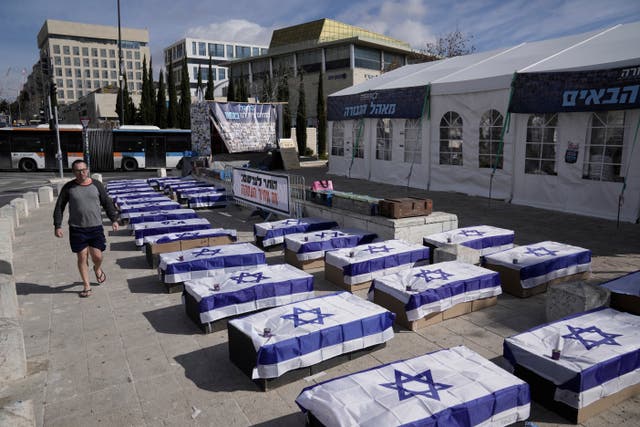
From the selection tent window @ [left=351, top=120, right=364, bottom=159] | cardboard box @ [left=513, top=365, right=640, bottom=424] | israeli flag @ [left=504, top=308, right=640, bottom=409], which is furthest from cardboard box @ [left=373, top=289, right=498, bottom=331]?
tent window @ [left=351, top=120, right=364, bottom=159]

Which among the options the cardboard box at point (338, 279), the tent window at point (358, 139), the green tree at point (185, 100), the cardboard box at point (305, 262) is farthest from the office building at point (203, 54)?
the cardboard box at point (338, 279)

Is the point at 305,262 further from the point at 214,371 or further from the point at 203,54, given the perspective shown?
the point at 203,54

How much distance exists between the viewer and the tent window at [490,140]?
47.1 ft

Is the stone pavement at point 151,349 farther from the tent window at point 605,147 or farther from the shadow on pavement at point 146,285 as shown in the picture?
the tent window at point 605,147

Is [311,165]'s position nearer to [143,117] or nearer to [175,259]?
[175,259]

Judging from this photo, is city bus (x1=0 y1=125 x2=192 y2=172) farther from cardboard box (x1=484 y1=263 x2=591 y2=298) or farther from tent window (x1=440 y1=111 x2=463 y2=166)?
cardboard box (x1=484 y1=263 x2=591 y2=298)

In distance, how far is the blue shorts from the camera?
276 inches

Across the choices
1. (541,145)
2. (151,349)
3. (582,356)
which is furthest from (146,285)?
(541,145)

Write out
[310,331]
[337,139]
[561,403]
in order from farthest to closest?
[337,139] → [310,331] → [561,403]

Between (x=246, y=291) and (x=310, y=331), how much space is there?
1600mm

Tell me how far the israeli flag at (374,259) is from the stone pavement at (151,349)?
49 cm

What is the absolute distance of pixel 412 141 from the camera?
1770 cm

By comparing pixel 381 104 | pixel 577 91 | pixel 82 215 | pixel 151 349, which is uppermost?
pixel 381 104

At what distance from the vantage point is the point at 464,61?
18125 millimetres
